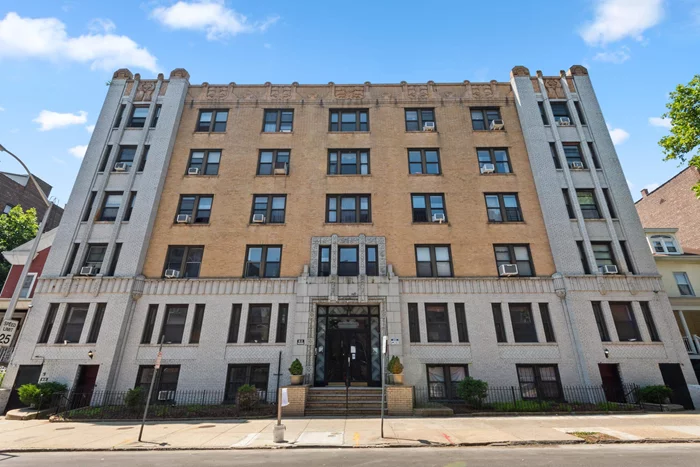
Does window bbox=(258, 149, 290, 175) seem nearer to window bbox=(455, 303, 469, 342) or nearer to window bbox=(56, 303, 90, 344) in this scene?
window bbox=(56, 303, 90, 344)

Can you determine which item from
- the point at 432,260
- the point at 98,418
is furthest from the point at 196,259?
the point at 432,260

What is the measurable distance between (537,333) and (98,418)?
2202cm

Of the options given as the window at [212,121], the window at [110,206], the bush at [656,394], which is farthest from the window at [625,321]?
the window at [110,206]

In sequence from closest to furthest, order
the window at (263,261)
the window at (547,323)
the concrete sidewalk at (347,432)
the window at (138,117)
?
the concrete sidewalk at (347,432) < the window at (547,323) < the window at (263,261) < the window at (138,117)

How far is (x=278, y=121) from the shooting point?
969 inches

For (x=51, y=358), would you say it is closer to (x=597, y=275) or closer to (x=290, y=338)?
(x=290, y=338)

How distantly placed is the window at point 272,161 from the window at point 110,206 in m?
9.22

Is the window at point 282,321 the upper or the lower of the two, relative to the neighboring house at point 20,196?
lower

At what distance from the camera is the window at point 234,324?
61.5 feet

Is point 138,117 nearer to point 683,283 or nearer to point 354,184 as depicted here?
point 354,184

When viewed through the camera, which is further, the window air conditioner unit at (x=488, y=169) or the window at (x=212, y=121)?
the window at (x=212, y=121)

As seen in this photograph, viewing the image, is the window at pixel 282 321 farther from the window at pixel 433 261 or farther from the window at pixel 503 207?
the window at pixel 503 207

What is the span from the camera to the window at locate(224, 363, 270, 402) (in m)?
17.9

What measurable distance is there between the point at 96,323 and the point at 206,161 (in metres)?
11.8
